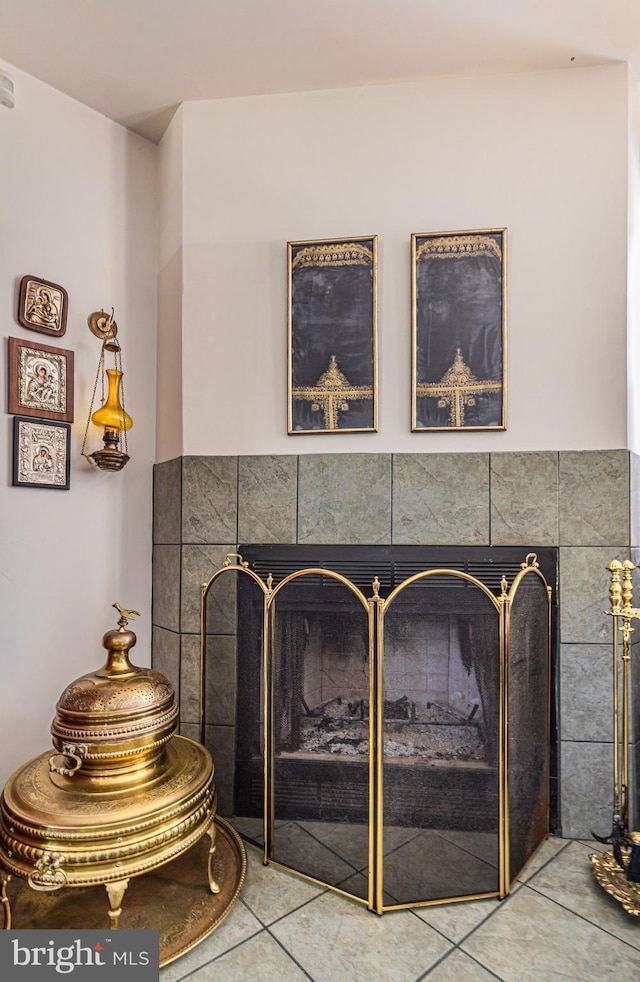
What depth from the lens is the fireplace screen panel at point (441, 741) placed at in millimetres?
1397

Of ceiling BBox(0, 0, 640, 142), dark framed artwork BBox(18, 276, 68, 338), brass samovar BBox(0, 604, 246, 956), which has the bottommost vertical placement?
brass samovar BBox(0, 604, 246, 956)

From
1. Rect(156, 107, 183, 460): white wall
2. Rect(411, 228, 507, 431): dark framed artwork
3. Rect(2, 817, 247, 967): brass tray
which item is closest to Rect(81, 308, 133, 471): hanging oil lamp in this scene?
Rect(156, 107, 183, 460): white wall

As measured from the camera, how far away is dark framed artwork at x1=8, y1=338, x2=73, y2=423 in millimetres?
1721

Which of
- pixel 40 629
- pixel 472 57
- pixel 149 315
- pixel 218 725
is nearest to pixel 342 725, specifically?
pixel 218 725

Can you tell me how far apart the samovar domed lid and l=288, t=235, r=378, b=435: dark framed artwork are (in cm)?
89

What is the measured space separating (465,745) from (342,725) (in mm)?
346

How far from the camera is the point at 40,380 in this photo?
5.82 feet

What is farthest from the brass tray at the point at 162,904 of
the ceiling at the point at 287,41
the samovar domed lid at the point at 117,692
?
the ceiling at the point at 287,41

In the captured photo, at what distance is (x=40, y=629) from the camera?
→ 177 centimetres

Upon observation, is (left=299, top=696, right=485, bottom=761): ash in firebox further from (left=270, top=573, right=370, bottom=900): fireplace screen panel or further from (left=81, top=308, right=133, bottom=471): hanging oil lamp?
(left=81, top=308, right=133, bottom=471): hanging oil lamp

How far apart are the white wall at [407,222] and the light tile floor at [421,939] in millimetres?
1326

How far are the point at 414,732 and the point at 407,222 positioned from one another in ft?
5.41

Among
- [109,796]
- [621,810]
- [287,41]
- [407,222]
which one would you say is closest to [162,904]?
[109,796]

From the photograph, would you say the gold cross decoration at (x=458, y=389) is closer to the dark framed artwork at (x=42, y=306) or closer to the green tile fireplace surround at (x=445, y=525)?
the green tile fireplace surround at (x=445, y=525)
